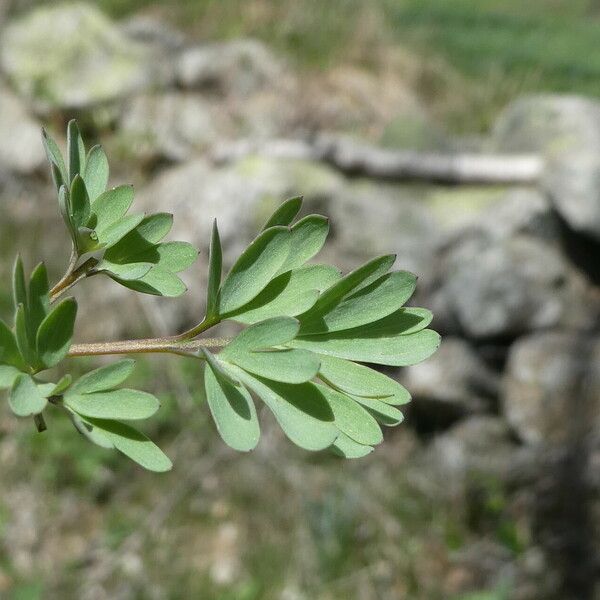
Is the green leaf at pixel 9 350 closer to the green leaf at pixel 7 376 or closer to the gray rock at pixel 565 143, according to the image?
the green leaf at pixel 7 376

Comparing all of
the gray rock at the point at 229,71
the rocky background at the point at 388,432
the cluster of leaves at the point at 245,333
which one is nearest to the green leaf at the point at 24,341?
the cluster of leaves at the point at 245,333

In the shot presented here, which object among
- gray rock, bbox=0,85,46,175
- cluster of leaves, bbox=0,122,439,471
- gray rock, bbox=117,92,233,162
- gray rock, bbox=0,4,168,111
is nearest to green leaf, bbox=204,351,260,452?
cluster of leaves, bbox=0,122,439,471

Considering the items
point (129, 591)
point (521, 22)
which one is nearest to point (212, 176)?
point (129, 591)

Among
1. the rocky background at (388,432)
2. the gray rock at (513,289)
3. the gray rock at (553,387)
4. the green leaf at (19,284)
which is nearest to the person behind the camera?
the green leaf at (19,284)

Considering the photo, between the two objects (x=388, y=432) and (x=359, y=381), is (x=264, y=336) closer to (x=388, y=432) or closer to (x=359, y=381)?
(x=359, y=381)

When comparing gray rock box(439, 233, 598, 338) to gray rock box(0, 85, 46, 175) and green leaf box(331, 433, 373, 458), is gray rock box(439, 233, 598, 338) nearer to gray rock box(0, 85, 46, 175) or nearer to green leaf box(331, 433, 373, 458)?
gray rock box(0, 85, 46, 175)
